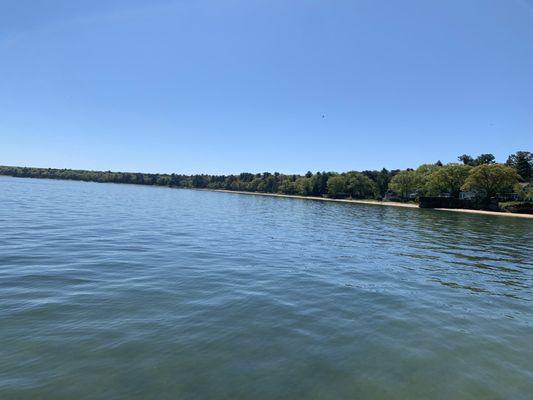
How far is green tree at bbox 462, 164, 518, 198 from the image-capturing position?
104 metres

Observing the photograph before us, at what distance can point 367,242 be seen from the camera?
98.2 ft

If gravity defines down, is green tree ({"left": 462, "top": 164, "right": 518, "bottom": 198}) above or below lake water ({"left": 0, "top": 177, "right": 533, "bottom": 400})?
above

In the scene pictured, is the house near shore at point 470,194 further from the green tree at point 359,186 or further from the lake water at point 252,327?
the lake water at point 252,327

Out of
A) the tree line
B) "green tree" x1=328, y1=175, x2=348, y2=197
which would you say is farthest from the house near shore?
"green tree" x1=328, y1=175, x2=348, y2=197

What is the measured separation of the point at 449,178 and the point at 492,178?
1651 centimetres

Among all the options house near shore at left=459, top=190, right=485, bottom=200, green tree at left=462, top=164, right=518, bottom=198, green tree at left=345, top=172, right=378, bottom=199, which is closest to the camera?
green tree at left=462, top=164, right=518, bottom=198

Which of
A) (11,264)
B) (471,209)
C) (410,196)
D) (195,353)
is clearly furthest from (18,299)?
(410,196)

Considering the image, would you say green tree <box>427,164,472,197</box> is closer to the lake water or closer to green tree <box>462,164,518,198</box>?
green tree <box>462,164,518,198</box>

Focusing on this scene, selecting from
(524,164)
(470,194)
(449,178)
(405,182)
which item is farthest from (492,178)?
(524,164)

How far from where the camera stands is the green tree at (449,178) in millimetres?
120625

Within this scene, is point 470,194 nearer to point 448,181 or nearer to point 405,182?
point 448,181

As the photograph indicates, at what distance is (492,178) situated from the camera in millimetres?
104625

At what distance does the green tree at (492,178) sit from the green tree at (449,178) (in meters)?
12.2

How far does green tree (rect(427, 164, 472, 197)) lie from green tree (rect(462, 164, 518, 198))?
1215cm
